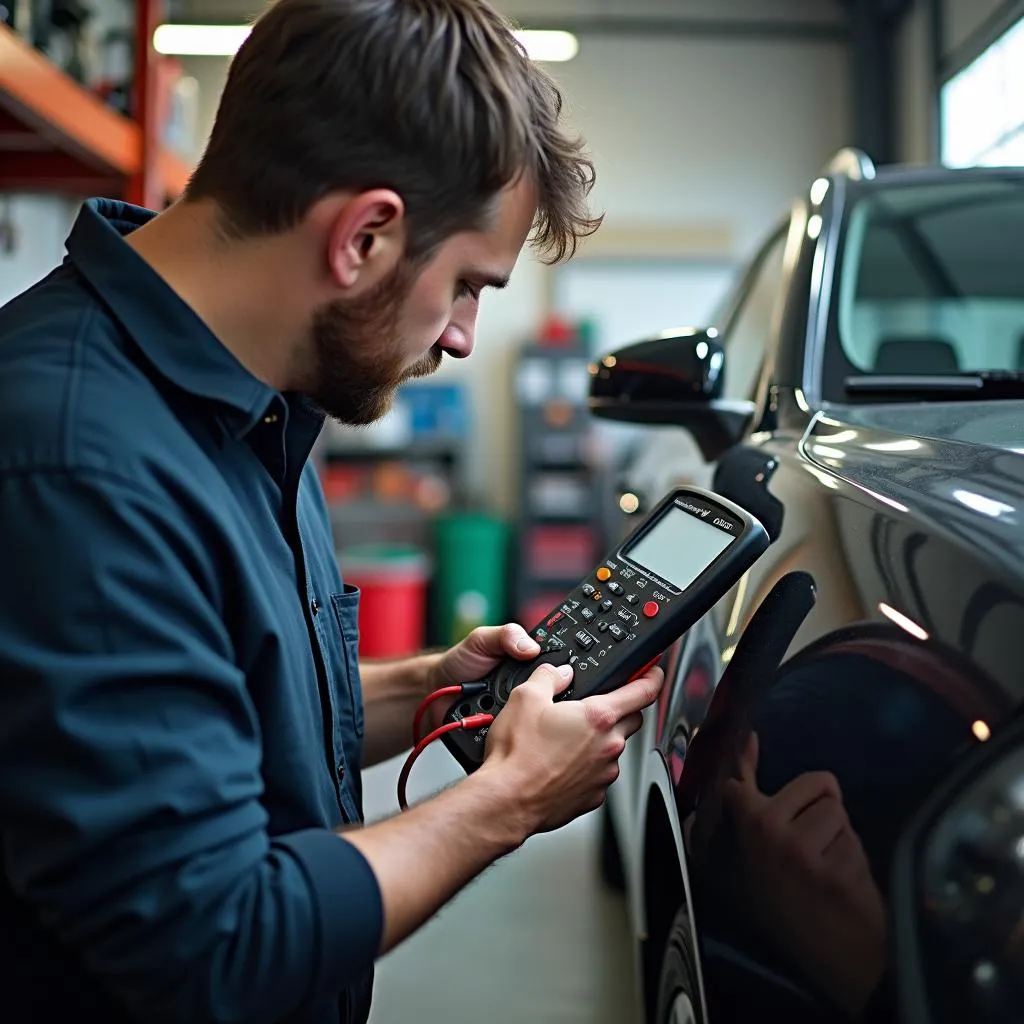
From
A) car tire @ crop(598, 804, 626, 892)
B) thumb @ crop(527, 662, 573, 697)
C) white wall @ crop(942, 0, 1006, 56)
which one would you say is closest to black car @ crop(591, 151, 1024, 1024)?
thumb @ crop(527, 662, 573, 697)

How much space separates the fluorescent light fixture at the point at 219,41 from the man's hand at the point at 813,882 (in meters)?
5.53

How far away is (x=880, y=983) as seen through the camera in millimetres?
562

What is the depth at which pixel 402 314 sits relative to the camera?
0.87 metres

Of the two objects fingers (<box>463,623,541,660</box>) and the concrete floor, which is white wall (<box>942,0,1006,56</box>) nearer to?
the concrete floor

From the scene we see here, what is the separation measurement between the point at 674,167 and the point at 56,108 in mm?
4595

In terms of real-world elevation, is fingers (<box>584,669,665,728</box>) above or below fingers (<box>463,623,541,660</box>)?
below

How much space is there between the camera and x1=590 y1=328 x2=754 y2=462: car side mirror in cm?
137

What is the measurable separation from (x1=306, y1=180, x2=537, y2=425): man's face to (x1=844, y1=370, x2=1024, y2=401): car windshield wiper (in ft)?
1.74

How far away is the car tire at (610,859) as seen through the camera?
240cm

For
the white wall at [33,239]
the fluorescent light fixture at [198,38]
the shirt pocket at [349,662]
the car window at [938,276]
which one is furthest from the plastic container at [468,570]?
the shirt pocket at [349,662]

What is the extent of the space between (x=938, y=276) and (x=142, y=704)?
1387 mm

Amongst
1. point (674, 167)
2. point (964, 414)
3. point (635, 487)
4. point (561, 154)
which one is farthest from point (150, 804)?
point (674, 167)

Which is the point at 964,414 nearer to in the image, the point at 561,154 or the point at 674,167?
the point at 561,154

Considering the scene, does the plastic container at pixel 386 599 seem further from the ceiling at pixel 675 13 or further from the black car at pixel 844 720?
the black car at pixel 844 720
